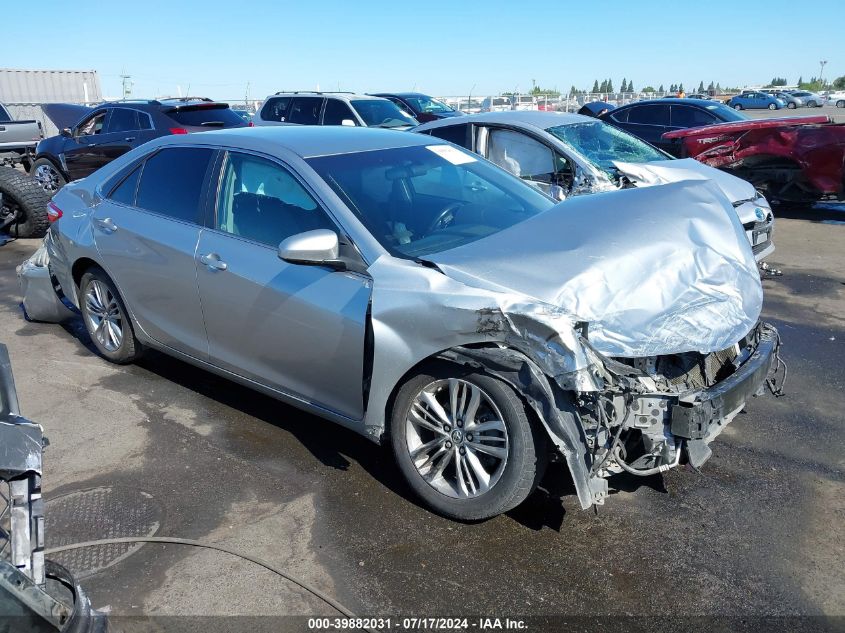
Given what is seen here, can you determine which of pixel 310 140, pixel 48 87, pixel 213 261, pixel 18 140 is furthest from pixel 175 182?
pixel 48 87

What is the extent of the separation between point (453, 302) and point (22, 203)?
9.11 meters

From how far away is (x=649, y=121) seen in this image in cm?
1344

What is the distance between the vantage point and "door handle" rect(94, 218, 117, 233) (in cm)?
507

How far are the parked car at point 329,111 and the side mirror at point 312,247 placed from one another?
10.1 m

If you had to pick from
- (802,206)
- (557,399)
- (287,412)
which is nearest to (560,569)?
(557,399)

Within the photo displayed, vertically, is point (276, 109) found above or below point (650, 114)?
above

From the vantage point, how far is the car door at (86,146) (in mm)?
12547

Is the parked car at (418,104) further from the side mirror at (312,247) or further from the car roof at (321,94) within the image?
the side mirror at (312,247)

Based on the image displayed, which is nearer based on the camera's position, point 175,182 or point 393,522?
point 393,522

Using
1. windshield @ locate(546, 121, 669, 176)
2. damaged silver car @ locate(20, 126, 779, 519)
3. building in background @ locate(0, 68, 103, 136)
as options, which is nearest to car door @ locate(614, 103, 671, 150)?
windshield @ locate(546, 121, 669, 176)

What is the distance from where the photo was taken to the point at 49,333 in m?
6.55

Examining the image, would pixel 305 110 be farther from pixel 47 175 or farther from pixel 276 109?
pixel 47 175

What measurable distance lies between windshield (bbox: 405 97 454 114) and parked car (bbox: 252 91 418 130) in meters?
4.69

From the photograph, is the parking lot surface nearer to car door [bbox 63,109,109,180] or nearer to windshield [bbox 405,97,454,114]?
car door [bbox 63,109,109,180]
